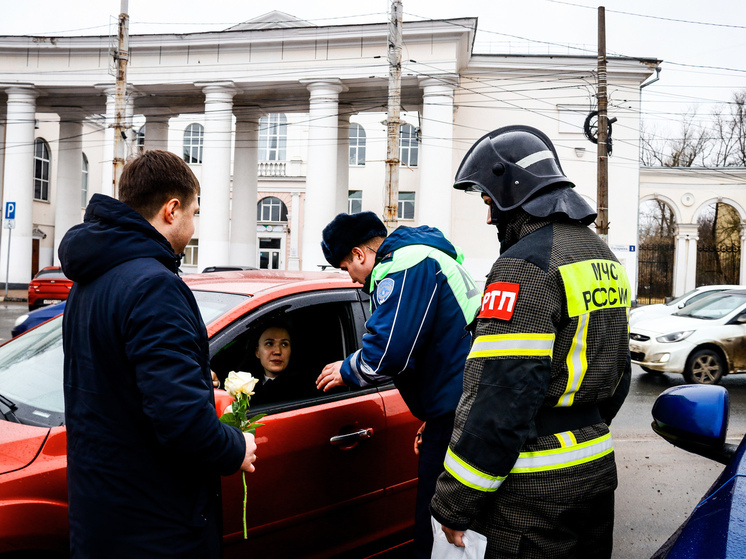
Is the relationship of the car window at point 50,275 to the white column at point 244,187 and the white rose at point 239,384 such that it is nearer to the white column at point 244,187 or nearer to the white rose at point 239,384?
the white column at point 244,187

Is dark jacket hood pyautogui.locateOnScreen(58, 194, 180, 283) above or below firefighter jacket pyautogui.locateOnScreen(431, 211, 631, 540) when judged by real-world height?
above

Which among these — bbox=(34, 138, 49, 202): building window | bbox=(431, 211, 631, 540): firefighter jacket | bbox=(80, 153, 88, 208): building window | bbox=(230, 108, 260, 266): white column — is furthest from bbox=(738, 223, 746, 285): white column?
bbox=(34, 138, 49, 202): building window

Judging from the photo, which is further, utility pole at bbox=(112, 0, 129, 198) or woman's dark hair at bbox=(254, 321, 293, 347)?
utility pole at bbox=(112, 0, 129, 198)

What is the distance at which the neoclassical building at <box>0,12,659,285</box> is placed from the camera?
85.0ft

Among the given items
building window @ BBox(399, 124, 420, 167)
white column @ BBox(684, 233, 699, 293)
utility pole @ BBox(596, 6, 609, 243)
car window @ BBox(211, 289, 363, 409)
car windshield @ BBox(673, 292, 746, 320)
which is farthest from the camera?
building window @ BBox(399, 124, 420, 167)

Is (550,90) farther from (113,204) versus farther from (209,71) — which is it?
(113,204)

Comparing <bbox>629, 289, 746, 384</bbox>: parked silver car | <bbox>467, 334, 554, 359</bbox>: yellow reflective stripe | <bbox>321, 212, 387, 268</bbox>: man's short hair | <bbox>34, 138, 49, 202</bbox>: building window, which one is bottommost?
<bbox>629, 289, 746, 384</bbox>: parked silver car

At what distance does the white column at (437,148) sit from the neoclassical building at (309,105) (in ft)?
0.15

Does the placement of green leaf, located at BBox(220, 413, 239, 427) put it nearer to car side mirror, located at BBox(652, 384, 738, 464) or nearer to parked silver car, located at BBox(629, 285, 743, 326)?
car side mirror, located at BBox(652, 384, 738, 464)

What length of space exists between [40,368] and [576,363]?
2.35 metres

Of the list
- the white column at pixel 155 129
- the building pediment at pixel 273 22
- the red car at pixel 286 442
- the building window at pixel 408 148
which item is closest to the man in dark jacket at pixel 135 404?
the red car at pixel 286 442

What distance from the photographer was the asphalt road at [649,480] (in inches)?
172

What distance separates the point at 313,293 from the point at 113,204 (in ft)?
4.95

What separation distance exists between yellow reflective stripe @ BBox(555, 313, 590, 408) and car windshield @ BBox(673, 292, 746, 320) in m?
10.3
